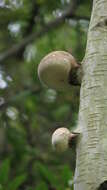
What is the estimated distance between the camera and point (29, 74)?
5.36m

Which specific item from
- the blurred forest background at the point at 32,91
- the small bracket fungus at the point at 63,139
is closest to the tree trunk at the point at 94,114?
the small bracket fungus at the point at 63,139

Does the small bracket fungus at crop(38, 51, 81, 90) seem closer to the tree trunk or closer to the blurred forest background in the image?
the tree trunk

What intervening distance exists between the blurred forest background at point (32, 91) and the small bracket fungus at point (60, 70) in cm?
212

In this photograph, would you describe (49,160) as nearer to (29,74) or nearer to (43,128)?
(43,128)

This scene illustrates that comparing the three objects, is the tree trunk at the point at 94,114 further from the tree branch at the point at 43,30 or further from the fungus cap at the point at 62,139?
the tree branch at the point at 43,30

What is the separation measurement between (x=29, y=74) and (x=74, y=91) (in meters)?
3.64

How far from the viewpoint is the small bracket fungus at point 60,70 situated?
1659 mm

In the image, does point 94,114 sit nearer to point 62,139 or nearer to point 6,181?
point 62,139

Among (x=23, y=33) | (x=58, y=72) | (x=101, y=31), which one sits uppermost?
(x=101, y=31)

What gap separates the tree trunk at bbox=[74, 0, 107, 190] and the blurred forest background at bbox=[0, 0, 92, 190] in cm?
230

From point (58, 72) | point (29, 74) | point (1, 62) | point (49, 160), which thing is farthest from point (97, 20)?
point (29, 74)

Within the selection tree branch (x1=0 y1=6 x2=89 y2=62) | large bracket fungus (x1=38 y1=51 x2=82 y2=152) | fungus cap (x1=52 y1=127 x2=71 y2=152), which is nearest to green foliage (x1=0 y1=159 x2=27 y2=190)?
large bracket fungus (x1=38 y1=51 x2=82 y2=152)

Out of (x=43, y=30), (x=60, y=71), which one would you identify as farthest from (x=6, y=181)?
(x=43, y=30)

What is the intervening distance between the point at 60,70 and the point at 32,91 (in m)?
3.00
